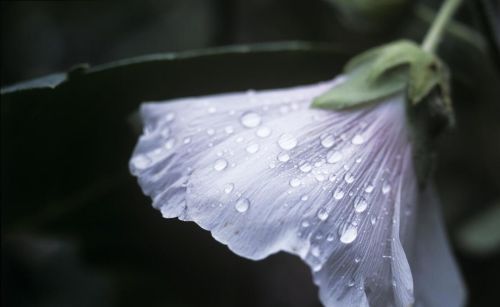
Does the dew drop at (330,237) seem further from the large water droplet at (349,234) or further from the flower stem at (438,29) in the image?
the flower stem at (438,29)

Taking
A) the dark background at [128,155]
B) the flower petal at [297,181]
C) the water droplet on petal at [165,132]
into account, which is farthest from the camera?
the dark background at [128,155]

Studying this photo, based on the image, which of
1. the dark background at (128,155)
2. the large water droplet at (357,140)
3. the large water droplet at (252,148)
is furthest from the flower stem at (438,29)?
the large water droplet at (252,148)

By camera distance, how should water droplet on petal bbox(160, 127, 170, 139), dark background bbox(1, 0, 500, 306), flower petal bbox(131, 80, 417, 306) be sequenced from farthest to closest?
1. dark background bbox(1, 0, 500, 306)
2. water droplet on petal bbox(160, 127, 170, 139)
3. flower petal bbox(131, 80, 417, 306)

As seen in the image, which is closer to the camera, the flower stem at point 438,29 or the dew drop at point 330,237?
the dew drop at point 330,237

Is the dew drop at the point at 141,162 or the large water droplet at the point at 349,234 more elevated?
the dew drop at the point at 141,162

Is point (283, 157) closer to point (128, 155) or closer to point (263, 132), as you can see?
point (263, 132)

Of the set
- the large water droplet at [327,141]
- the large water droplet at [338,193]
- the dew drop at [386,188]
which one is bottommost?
the dew drop at [386,188]

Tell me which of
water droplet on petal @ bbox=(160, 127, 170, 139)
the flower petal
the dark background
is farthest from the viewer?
the dark background

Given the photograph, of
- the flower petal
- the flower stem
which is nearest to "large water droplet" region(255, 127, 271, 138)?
the flower petal

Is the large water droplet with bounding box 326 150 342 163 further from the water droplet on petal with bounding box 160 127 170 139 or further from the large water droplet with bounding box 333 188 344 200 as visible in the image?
the water droplet on petal with bounding box 160 127 170 139
